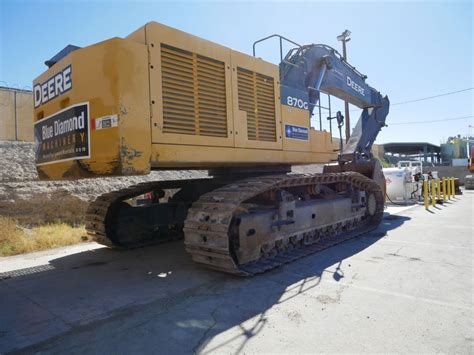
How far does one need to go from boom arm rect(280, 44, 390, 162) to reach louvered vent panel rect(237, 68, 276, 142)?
18.2 inches

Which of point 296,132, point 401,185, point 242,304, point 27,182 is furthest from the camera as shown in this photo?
point 401,185

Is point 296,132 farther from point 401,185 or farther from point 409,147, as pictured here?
point 409,147

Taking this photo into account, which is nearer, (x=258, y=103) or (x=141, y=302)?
(x=141, y=302)

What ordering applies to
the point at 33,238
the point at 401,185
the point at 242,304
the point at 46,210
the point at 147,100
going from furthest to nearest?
the point at 401,185, the point at 46,210, the point at 33,238, the point at 147,100, the point at 242,304

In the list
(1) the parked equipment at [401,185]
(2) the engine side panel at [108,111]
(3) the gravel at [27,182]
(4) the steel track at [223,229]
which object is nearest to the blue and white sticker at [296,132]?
(4) the steel track at [223,229]

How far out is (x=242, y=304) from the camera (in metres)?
3.69

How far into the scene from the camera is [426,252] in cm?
589

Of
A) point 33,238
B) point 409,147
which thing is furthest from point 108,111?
point 409,147

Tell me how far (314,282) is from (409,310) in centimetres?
119

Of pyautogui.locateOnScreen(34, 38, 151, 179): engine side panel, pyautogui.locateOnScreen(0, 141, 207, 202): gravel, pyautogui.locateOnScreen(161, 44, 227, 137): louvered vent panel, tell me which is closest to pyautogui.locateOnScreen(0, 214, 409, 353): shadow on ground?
pyautogui.locateOnScreen(34, 38, 151, 179): engine side panel

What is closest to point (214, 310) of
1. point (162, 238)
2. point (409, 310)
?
point (409, 310)

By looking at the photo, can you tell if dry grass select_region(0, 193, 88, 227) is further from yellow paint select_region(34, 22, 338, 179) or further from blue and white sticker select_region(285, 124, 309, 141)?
blue and white sticker select_region(285, 124, 309, 141)

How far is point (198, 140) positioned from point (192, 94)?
1.96 ft

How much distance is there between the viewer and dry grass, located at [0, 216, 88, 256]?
23.5 feet
